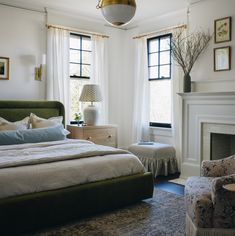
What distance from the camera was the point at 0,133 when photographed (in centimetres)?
391

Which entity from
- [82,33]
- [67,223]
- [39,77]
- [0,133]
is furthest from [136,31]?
[67,223]

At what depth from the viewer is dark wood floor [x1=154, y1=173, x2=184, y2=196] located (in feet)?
14.0

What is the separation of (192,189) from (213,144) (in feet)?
6.80

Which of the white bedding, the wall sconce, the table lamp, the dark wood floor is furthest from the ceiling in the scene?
the dark wood floor

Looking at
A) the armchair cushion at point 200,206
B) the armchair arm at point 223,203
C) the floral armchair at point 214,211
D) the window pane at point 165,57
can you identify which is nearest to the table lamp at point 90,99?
the window pane at point 165,57

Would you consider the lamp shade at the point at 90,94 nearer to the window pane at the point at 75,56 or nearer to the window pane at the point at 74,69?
the window pane at the point at 74,69

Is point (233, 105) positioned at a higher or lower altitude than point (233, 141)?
higher

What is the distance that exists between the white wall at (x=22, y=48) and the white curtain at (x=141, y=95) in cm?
181

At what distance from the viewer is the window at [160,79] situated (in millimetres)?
5555

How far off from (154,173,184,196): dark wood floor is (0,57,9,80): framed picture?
2.92 meters

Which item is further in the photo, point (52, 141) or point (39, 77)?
point (39, 77)

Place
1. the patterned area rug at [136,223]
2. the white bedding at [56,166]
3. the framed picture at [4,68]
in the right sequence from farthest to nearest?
the framed picture at [4,68], the patterned area rug at [136,223], the white bedding at [56,166]

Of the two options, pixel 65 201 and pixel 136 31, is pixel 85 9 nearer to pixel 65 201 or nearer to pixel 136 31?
pixel 136 31

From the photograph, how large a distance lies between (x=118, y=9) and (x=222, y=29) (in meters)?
2.43
